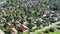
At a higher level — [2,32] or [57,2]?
[57,2]

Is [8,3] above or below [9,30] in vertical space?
above

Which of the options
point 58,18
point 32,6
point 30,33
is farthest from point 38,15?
point 30,33

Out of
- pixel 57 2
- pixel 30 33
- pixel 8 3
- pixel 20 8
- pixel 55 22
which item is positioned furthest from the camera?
pixel 57 2

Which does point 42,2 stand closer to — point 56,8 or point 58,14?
point 56,8

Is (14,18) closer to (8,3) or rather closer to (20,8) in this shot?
(20,8)

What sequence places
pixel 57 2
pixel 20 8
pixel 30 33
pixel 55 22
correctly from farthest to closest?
pixel 57 2 < pixel 20 8 < pixel 55 22 < pixel 30 33

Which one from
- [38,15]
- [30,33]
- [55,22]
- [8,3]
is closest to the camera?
[30,33]

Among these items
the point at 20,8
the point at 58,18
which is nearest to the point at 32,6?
the point at 20,8

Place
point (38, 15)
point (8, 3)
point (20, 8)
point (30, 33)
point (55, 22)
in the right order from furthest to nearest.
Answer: point (8, 3) < point (20, 8) < point (38, 15) < point (55, 22) < point (30, 33)

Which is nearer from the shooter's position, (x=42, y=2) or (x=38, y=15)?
(x=38, y=15)
